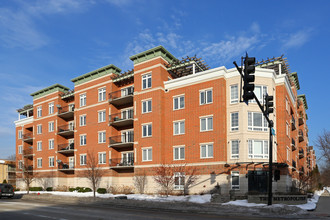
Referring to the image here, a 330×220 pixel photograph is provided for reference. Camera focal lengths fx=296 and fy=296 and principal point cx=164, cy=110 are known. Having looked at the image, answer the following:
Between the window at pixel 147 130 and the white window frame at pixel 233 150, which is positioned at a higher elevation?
the window at pixel 147 130

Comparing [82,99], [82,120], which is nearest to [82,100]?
[82,99]

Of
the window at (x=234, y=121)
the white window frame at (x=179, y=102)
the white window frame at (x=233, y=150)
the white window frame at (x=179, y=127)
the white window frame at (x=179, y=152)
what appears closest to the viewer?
the white window frame at (x=233, y=150)

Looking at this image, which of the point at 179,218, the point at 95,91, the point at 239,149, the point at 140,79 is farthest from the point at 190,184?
the point at 95,91

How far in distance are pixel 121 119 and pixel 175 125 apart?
354 inches

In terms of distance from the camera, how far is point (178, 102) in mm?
36250

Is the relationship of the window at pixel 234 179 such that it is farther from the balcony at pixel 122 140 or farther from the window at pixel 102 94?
the window at pixel 102 94

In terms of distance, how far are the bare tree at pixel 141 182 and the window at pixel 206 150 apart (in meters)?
8.11

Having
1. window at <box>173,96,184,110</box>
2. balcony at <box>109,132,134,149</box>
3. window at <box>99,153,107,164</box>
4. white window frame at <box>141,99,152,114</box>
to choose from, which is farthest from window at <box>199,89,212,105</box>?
window at <box>99,153,107,164</box>

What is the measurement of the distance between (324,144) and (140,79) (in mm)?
34263

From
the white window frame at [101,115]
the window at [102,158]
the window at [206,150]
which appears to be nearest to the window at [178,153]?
the window at [206,150]

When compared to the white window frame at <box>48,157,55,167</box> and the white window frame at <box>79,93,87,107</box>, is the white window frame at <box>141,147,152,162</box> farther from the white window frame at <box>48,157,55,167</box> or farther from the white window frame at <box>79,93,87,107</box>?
the white window frame at <box>48,157,55,167</box>

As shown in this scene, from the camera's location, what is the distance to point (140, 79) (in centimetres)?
3859

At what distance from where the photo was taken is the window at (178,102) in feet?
118

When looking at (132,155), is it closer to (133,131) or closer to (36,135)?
(133,131)
